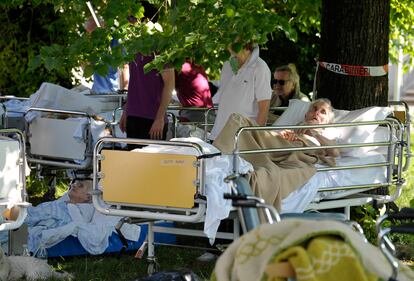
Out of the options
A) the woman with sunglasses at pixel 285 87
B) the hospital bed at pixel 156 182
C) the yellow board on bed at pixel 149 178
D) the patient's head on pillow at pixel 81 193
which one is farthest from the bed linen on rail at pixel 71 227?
the woman with sunglasses at pixel 285 87

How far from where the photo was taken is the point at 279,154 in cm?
783

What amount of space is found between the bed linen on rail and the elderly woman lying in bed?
4.37 feet

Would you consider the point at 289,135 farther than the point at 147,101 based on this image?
No

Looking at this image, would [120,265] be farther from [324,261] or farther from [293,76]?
[324,261]

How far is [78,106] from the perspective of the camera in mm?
10227

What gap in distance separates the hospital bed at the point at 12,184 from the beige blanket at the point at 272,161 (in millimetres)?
1504

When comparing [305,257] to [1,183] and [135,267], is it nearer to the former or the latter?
[1,183]

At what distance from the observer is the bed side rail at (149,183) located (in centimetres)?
670

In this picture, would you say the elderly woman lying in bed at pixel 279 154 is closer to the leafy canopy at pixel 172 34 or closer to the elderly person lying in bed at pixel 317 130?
the elderly person lying in bed at pixel 317 130

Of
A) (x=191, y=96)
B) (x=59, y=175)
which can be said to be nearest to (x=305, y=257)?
(x=191, y=96)

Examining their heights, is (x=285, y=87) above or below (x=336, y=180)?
above

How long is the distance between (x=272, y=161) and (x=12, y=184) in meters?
2.11

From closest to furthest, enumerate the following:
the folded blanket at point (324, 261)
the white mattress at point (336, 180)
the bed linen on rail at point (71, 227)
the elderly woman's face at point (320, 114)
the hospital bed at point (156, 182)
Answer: the folded blanket at point (324, 261)
the hospital bed at point (156, 182)
the white mattress at point (336, 180)
the bed linen on rail at point (71, 227)
the elderly woman's face at point (320, 114)

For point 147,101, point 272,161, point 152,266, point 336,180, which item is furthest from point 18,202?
point 336,180
